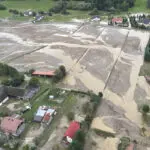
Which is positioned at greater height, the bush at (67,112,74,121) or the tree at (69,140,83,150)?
the tree at (69,140,83,150)

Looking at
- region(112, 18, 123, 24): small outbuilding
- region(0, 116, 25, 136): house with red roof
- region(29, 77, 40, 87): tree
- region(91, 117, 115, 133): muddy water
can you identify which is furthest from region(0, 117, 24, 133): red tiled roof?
region(112, 18, 123, 24): small outbuilding

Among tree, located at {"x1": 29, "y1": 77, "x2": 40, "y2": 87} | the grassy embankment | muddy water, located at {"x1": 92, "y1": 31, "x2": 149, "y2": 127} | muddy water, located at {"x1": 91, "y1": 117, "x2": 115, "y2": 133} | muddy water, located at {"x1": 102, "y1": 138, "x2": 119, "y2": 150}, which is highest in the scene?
the grassy embankment

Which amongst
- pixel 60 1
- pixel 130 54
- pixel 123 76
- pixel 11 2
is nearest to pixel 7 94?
pixel 123 76

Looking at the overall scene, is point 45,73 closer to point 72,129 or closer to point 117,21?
point 72,129

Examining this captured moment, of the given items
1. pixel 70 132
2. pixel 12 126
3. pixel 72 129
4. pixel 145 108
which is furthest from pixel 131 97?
pixel 12 126

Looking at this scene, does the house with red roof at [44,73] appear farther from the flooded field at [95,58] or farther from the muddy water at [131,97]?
the muddy water at [131,97]

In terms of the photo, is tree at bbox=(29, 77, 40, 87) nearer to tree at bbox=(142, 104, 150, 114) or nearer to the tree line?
the tree line

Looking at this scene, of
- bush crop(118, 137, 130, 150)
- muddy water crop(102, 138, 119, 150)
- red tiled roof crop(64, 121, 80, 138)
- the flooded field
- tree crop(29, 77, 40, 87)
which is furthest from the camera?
tree crop(29, 77, 40, 87)
